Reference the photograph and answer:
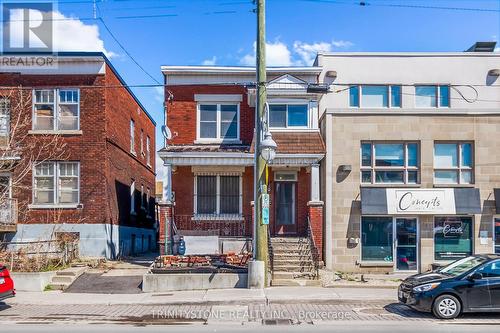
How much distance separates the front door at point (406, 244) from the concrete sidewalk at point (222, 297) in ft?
12.7

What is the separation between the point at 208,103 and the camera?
21.0 metres

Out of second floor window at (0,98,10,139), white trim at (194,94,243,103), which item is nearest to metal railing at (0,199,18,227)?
second floor window at (0,98,10,139)

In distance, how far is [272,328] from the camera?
33.4 feet

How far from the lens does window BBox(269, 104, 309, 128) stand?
20.3 m

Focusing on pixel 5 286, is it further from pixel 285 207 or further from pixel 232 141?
pixel 285 207

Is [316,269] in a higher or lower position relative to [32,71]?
lower

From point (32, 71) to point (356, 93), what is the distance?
44.6 ft

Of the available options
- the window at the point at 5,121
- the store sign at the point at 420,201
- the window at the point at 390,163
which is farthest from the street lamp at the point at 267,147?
the window at the point at 5,121

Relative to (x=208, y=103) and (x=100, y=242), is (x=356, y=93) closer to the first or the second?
(x=208, y=103)

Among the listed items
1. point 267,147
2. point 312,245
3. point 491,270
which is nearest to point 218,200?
point 312,245

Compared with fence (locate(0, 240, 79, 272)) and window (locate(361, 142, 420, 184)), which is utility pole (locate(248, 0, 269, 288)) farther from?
fence (locate(0, 240, 79, 272))

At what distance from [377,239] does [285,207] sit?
4006mm

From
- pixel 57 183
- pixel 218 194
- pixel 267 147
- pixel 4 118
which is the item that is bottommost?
pixel 218 194

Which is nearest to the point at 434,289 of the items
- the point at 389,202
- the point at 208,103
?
the point at 389,202
